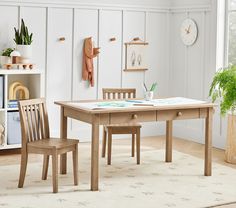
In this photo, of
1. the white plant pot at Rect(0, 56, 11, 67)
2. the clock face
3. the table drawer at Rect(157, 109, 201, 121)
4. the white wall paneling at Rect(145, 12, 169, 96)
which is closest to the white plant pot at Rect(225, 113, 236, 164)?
the table drawer at Rect(157, 109, 201, 121)

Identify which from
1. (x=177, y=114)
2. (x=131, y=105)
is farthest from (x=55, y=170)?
(x=177, y=114)

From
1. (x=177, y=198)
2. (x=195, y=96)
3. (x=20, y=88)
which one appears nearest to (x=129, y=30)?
(x=195, y=96)

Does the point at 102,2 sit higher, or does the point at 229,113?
the point at 102,2

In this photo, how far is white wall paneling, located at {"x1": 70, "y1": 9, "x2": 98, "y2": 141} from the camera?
23.1 ft

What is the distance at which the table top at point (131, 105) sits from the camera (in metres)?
4.98

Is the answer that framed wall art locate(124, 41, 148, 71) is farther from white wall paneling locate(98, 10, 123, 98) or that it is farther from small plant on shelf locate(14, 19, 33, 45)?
small plant on shelf locate(14, 19, 33, 45)

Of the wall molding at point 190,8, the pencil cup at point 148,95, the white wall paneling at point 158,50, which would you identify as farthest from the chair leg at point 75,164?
the wall molding at point 190,8

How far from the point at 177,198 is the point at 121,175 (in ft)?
2.98

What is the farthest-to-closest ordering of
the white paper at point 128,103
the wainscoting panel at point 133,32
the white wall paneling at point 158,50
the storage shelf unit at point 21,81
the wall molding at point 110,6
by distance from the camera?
1. the white wall paneling at point 158,50
2. the wainscoting panel at point 133,32
3. the wall molding at point 110,6
4. the storage shelf unit at point 21,81
5. the white paper at point 128,103

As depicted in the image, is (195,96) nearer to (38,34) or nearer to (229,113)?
(229,113)

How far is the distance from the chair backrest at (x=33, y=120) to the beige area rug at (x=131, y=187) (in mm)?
453

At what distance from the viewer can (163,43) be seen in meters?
7.77

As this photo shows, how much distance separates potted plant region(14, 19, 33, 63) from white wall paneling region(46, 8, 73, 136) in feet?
1.41

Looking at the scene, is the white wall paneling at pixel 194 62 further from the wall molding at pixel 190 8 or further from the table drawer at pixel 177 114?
the table drawer at pixel 177 114
